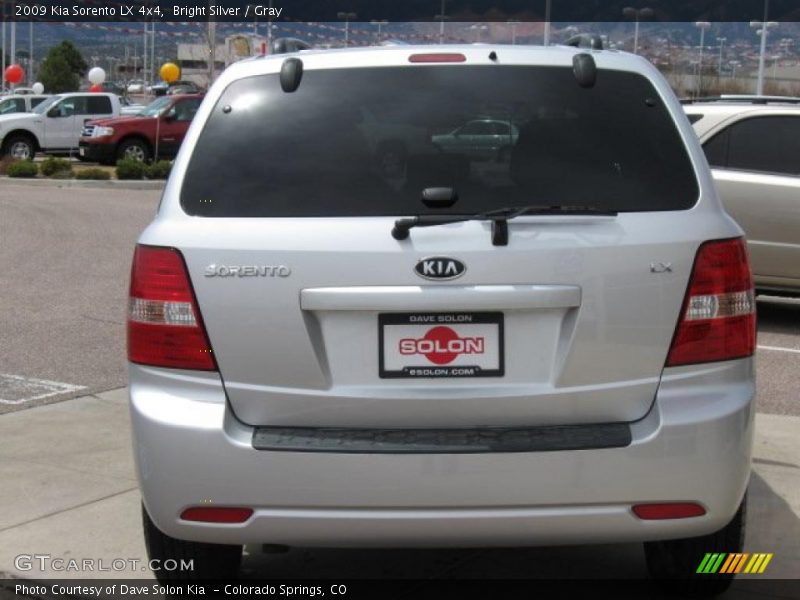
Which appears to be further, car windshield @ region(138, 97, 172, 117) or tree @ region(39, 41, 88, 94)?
tree @ region(39, 41, 88, 94)

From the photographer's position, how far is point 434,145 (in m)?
4.02

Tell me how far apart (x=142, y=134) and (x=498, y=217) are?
2796 cm

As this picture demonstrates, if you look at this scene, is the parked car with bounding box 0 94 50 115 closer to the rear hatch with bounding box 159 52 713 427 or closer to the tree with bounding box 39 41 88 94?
the tree with bounding box 39 41 88 94

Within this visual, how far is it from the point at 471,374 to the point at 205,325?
0.79 meters

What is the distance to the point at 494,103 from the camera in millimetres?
4078

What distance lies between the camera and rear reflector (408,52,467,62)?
4.18 metres

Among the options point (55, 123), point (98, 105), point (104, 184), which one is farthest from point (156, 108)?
point (104, 184)

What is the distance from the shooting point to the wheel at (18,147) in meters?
33.2

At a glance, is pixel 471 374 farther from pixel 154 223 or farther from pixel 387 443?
pixel 154 223

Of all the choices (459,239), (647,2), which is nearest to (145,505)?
(459,239)

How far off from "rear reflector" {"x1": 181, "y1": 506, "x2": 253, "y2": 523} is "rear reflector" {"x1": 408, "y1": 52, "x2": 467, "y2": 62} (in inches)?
59.5

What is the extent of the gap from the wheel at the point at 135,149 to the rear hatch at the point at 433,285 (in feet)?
89.5

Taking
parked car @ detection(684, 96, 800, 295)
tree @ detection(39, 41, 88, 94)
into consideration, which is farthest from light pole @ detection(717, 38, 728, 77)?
parked car @ detection(684, 96, 800, 295)

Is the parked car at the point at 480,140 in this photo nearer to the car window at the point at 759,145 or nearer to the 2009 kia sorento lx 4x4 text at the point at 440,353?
the 2009 kia sorento lx 4x4 text at the point at 440,353
